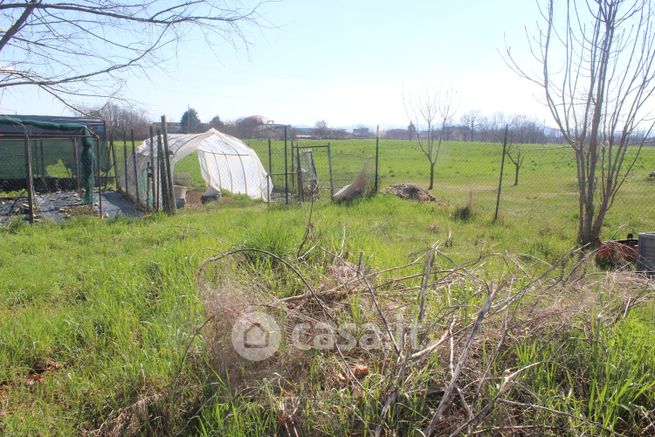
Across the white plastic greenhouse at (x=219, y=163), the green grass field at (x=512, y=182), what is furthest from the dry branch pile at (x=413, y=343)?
the white plastic greenhouse at (x=219, y=163)

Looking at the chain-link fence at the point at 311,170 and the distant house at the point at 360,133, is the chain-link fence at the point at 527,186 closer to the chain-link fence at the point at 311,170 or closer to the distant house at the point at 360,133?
the chain-link fence at the point at 311,170

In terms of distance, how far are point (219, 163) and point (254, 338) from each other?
535 inches

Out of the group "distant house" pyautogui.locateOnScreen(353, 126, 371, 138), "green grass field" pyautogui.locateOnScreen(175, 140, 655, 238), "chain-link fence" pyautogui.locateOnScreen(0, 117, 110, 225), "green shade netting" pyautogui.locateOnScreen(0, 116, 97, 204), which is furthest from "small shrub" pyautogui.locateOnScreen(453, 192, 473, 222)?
"distant house" pyautogui.locateOnScreen(353, 126, 371, 138)

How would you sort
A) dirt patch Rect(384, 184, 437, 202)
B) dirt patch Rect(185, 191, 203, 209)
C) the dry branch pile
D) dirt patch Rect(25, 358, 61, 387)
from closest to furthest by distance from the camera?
the dry branch pile < dirt patch Rect(25, 358, 61, 387) < dirt patch Rect(384, 184, 437, 202) < dirt patch Rect(185, 191, 203, 209)

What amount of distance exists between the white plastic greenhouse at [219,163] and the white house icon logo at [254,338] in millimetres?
11681

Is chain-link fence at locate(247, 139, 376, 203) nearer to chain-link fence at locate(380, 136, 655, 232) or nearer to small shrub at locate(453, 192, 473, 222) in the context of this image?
chain-link fence at locate(380, 136, 655, 232)

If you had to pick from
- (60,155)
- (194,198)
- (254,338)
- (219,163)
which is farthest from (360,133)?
(254,338)

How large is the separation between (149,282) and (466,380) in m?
3.21

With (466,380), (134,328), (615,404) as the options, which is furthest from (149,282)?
(615,404)

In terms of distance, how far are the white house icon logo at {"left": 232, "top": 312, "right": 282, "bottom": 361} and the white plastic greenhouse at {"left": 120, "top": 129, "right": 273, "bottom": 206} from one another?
11.7m

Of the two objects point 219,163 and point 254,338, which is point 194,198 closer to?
point 219,163

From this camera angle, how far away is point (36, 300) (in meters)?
4.51

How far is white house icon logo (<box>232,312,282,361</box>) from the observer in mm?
2674

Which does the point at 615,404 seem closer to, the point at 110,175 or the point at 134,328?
the point at 134,328
